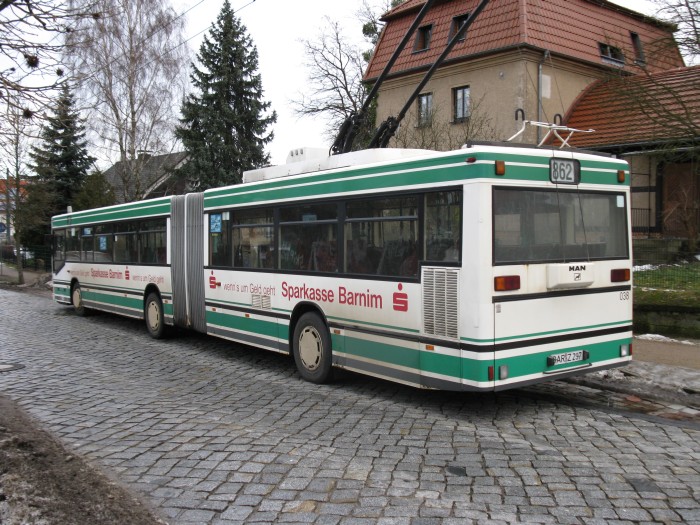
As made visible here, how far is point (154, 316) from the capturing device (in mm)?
12930

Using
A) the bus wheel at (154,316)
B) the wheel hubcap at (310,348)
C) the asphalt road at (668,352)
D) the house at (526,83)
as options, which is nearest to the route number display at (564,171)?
the wheel hubcap at (310,348)

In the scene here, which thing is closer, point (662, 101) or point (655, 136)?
point (662, 101)

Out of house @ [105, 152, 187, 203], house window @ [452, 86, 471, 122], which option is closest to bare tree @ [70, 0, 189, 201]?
house @ [105, 152, 187, 203]

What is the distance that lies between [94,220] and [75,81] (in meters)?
9.53

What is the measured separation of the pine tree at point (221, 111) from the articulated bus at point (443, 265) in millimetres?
23340

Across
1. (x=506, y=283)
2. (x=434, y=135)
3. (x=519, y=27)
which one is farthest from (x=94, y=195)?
(x=506, y=283)

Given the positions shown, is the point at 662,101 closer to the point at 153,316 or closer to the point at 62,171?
the point at 153,316

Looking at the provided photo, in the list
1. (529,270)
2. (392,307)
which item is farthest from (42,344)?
(529,270)

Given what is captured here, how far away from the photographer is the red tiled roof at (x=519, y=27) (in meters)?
25.3

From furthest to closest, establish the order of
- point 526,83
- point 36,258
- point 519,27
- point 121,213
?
1. point 36,258
2. point 526,83
3. point 519,27
4. point 121,213

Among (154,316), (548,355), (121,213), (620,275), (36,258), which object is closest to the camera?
(548,355)

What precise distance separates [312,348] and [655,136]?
Answer: 9145mm

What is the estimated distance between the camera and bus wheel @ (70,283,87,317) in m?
16.6

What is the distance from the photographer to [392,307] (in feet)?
23.6
